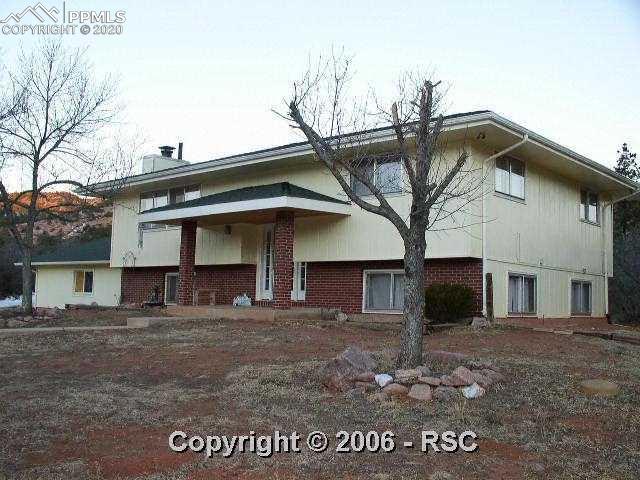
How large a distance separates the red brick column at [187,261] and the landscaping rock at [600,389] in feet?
43.1

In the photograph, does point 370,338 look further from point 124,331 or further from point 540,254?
point 540,254

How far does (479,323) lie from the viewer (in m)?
13.7

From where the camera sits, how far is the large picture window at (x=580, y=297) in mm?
18938

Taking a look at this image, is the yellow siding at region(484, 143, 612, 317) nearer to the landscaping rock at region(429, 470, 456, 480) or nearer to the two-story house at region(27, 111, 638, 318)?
the two-story house at region(27, 111, 638, 318)

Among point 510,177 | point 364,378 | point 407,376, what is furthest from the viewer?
point 510,177

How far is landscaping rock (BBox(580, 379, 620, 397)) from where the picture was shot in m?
7.25

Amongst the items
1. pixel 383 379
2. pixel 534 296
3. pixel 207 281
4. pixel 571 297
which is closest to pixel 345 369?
pixel 383 379

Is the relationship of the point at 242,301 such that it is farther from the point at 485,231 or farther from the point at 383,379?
the point at 383,379

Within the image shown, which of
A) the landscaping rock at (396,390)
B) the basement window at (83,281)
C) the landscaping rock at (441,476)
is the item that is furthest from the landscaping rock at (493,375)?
the basement window at (83,281)

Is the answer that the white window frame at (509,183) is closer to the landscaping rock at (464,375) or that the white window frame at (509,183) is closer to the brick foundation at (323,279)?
the brick foundation at (323,279)

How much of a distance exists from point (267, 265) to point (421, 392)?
12050 millimetres

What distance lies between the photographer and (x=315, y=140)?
28.3 ft

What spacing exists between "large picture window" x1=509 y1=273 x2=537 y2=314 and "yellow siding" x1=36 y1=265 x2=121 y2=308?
1433cm

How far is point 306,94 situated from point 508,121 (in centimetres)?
566
